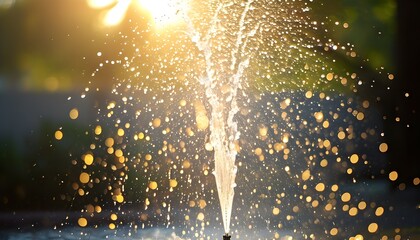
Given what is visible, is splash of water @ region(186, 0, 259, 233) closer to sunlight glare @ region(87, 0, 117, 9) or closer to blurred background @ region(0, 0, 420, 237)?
blurred background @ region(0, 0, 420, 237)

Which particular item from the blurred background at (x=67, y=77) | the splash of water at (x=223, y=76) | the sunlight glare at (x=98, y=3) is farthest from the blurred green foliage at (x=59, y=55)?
the splash of water at (x=223, y=76)

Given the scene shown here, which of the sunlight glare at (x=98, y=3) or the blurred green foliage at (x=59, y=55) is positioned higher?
the sunlight glare at (x=98, y=3)

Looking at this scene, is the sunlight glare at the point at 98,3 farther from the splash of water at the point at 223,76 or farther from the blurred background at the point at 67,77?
the splash of water at the point at 223,76

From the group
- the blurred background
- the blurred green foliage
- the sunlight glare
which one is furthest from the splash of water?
the sunlight glare

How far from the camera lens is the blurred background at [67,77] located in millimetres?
8523

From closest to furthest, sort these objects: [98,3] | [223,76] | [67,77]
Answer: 1. [223,76]
2. [67,77]
3. [98,3]

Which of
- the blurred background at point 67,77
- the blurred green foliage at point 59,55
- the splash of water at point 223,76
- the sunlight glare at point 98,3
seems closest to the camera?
the splash of water at point 223,76

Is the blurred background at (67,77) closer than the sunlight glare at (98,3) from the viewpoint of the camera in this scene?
Yes

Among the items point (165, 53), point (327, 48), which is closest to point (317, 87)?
point (327, 48)

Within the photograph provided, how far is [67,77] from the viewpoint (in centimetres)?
1055

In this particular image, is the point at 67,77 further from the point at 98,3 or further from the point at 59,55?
the point at 98,3

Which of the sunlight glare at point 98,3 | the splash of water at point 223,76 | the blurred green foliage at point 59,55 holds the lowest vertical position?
the splash of water at point 223,76

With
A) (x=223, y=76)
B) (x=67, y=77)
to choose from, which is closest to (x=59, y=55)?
(x=67, y=77)

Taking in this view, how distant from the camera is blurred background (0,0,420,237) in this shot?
8.52 m
